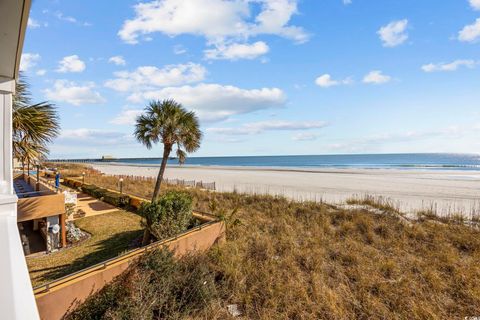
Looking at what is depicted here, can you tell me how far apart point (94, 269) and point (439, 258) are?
1045 centimetres

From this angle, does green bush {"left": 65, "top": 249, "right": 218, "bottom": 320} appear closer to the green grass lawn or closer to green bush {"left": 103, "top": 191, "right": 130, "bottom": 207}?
the green grass lawn

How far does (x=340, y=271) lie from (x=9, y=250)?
7836 millimetres

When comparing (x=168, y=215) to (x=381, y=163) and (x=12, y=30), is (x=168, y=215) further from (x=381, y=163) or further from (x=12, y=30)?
(x=381, y=163)

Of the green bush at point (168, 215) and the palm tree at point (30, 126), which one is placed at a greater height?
the palm tree at point (30, 126)

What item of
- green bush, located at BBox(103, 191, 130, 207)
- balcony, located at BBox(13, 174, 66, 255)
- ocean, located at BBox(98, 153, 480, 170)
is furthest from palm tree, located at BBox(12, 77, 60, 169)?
ocean, located at BBox(98, 153, 480, 170)

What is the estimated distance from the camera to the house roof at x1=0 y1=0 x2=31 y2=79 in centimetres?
188

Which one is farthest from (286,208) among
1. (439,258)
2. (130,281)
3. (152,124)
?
(130,281)

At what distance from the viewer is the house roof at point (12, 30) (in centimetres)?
188

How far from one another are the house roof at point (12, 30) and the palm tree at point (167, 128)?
383 inches

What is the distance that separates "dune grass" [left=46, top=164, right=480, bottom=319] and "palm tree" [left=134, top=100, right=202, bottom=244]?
4.96 meters

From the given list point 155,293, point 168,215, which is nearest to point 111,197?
point 168,215

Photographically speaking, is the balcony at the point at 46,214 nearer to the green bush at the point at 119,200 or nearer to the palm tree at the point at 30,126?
the palm tree at the point at 30,126

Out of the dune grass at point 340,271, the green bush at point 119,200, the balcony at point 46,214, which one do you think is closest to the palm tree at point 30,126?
the balcony at point 46,214

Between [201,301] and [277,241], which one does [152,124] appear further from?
[201,301]
